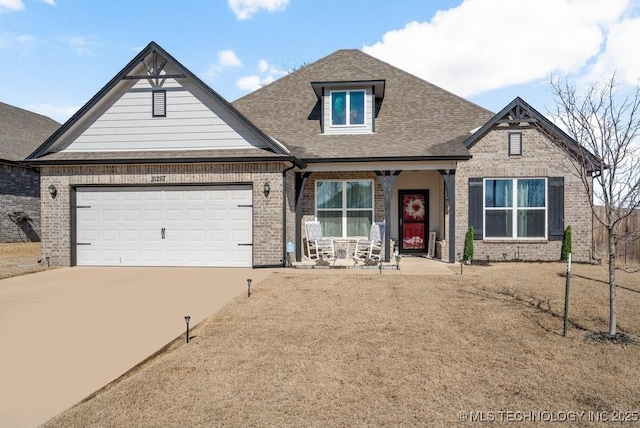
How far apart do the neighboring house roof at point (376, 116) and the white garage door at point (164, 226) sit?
299 centimetres

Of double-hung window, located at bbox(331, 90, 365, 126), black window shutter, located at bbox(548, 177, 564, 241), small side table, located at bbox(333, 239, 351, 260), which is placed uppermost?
double-hung window, located at bbox(331, 90, 365, 126)

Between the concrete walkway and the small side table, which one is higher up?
the small side table

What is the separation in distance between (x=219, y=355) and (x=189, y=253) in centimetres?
737

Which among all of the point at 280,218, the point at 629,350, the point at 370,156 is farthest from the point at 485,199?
the point at 629,350

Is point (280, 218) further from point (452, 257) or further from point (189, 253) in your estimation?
point (452, 257)

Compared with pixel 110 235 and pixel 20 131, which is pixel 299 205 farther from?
pixel 20 131

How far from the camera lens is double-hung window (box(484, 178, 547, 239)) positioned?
496 inches

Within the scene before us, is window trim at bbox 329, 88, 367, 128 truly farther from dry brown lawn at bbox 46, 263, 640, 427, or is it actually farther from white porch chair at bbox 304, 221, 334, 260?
dry brown lawn at bbox 46, 263, 640, 427

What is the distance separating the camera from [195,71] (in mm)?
11773

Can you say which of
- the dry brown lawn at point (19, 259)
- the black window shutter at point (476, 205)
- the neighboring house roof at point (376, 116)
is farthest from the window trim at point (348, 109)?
the dry brown lawn at point (19, 259)

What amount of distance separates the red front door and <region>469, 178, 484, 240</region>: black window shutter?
2019 mm

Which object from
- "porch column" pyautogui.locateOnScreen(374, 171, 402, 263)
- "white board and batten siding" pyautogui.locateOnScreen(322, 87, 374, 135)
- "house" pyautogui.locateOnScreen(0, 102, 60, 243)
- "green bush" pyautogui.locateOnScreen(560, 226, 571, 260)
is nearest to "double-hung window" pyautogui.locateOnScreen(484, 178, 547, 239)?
"green bush" pyautogui.locateOnScreen(560, 226, 571, 260)

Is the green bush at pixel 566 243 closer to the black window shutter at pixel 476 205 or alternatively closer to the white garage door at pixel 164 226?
the black window shutter at pixel 476 205

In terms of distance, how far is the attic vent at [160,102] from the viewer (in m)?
11.9
